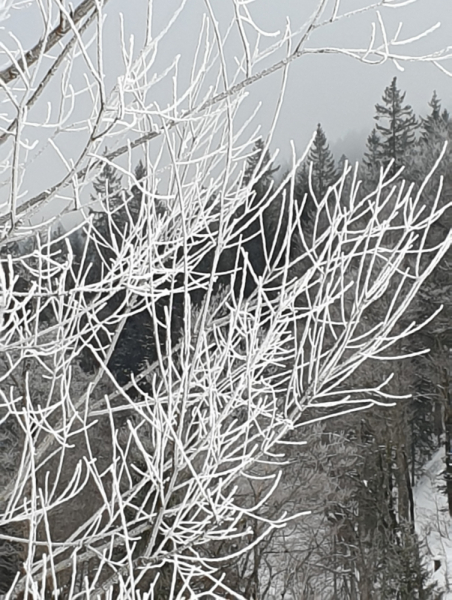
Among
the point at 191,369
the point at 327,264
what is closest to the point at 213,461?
the point at 191,369

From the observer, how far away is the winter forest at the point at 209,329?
105cm

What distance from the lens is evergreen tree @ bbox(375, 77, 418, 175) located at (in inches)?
671

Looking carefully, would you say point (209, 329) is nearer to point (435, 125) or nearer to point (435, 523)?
point (435, 523)

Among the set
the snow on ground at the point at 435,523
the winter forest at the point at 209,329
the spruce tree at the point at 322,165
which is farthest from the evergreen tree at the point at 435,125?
the snow on ground at the point at 435,523

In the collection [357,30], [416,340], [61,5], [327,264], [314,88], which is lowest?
[327,264]

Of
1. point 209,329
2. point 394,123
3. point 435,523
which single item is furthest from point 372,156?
point 209,329

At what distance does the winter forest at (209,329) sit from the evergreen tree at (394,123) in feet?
0.29

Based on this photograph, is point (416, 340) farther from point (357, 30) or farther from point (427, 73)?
point (357, 30)

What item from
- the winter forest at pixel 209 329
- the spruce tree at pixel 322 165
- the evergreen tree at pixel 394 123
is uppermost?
the evergreen tree at pixel 394 123

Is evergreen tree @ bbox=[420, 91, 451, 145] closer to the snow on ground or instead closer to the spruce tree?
the spruce tree

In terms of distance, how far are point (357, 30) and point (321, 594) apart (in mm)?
16660

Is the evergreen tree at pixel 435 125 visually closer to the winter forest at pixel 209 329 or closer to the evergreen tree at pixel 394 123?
the winter forest at pixel 209 329

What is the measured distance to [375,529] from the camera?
936 centimetres

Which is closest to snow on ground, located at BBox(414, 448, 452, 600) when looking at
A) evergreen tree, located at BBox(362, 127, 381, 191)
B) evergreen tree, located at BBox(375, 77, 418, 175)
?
evergreen tree, located at BBox(362, 127, 381, 191)
